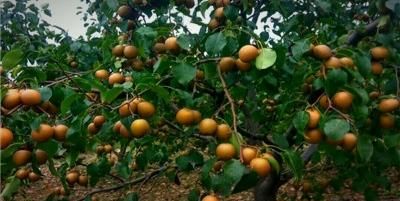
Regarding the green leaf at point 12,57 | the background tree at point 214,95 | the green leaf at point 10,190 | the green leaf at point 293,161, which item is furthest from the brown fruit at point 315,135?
the green leaf at point 10,190

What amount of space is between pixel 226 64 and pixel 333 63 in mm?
442

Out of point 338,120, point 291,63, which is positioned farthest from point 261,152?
point 291,63

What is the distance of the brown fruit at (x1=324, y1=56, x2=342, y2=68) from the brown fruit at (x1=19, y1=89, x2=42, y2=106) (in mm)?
1143

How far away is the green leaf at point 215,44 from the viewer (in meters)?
1.96

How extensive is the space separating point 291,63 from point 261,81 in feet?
0.63

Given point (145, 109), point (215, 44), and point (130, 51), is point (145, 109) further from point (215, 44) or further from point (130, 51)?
point (130, 51)

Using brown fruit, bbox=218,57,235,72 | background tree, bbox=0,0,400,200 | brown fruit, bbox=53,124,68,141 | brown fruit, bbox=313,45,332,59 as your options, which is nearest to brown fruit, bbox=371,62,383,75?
background tree, bbox=0,0,400,200

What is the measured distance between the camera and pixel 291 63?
235 centimetres

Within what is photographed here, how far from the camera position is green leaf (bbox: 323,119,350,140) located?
167cm

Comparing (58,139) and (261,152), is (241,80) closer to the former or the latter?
(261,152)

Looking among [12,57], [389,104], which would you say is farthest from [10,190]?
[389,104]

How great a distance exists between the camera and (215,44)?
198cm

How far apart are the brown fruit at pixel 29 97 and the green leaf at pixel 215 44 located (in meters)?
0.73

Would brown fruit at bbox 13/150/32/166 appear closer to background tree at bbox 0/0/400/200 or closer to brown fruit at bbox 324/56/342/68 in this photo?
background tree at bbox 0/0/400/200
